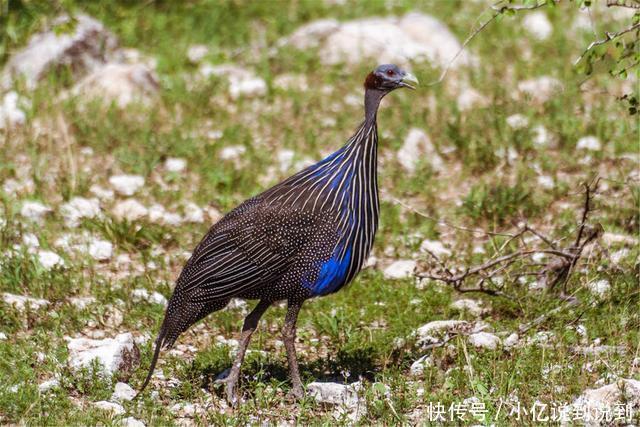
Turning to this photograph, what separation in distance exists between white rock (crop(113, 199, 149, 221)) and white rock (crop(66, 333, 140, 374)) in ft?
7.07

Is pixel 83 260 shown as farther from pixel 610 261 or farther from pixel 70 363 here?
pixel 610 261

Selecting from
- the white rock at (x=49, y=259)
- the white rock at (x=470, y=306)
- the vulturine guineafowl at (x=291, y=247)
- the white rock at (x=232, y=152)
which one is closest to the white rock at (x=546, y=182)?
the white rock at (x=470, y=306)

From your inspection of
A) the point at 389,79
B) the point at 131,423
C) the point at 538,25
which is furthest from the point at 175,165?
the point at 538,25

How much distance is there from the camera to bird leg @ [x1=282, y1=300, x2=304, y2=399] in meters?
5.90

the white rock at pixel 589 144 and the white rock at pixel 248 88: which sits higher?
the white rock at pixel 248 88

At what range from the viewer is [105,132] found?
9555mm

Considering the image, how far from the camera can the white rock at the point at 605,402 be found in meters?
5.28

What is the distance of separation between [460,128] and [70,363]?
4.57 m

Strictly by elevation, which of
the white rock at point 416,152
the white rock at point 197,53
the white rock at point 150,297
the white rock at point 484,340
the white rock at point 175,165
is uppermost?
the white rock at point 197,53

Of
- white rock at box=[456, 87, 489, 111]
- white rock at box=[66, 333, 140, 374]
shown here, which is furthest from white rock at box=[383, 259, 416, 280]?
white rock at box=[456, 87, 489, 111]

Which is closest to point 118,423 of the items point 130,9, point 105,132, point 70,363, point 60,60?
point 70,363

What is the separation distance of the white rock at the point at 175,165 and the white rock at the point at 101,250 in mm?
1477

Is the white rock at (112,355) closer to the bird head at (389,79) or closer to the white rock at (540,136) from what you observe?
the bird head at (389,79)

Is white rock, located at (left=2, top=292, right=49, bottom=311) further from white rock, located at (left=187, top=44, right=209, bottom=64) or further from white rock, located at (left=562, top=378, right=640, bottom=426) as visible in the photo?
white rock, located at (left=187, top=44, right=209, bottom=64)
